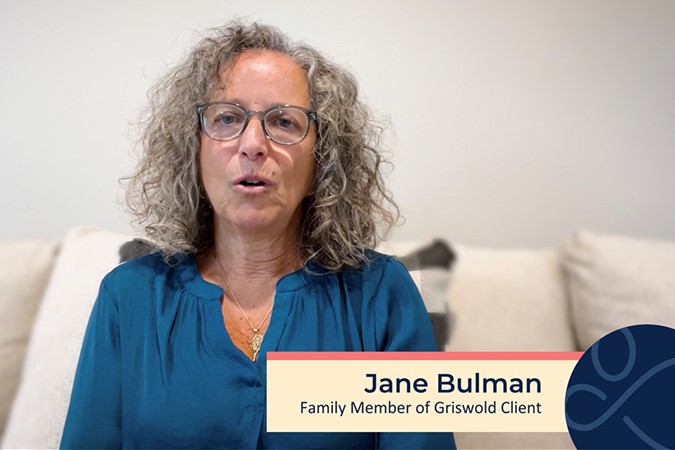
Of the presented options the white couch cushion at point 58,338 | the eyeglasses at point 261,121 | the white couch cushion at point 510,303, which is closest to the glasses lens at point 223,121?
the eyeglasses at point 261,121

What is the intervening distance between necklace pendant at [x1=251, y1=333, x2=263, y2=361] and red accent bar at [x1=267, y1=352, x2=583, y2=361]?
0.9 inches

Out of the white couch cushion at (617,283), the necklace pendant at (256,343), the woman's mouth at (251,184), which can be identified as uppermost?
the woman's mouth at (251,184)

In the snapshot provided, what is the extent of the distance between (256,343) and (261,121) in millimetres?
345

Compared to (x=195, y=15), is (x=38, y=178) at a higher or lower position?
lower

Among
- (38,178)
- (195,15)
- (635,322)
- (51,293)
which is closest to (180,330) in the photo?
(51,293)

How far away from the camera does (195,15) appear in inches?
40.4

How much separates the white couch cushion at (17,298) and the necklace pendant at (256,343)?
41 centimetres

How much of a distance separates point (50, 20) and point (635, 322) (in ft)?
3.72

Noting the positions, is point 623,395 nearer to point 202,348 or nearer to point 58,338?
point 202,348

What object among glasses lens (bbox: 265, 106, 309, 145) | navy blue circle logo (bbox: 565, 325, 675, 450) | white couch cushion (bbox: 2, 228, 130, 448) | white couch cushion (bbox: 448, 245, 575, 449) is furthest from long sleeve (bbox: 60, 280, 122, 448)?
navy blue circle logo (bbox: 565, 325, 675, 450)

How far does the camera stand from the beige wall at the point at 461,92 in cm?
103

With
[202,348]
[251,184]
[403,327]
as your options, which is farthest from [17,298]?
[403,327]

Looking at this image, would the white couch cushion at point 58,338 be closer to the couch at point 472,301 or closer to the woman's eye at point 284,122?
the couch at point 472,301

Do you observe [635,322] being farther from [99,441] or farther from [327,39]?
[99,441]
